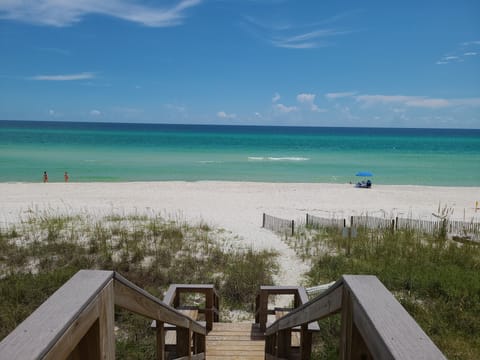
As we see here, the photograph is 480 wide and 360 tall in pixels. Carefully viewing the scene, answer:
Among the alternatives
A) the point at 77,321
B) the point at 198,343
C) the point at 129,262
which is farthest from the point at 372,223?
the point at 77,321

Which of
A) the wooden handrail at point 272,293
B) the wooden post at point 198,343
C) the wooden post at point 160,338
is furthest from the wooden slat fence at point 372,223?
the wooden post at point 160,338

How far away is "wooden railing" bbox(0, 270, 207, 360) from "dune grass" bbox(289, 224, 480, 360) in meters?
3.64

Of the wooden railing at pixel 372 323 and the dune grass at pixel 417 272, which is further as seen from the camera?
the dune grass at pixel 417 272

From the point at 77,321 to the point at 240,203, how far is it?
1934 centimetres

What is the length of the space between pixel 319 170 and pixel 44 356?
1755 inches

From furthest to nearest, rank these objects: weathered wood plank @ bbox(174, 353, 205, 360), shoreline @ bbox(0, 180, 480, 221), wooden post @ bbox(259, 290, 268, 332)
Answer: shoreline @ bbox(0, 180, 480, 221) < wooden post @ bbox(259, 290, 268, 332) < weathered wood plank @ bbox(174, 353, 205, 360)

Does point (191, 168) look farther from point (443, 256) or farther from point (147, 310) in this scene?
point (147, 310)

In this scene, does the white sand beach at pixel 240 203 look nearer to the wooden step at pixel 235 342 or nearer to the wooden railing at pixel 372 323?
the wooden step at pixel 235 342

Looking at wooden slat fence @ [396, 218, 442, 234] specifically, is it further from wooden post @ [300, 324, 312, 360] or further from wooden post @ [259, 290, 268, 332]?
wooden post @ [300, 324, 312, 360]

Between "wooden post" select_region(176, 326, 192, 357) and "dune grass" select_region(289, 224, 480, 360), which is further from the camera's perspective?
"dune grass" select_region(289, 224, 480, 360)

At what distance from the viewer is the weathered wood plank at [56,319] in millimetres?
1065

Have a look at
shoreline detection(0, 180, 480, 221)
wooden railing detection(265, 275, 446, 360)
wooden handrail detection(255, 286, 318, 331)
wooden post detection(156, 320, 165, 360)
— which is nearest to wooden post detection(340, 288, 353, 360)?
wooden railing detection(265, 275, 446, 360)

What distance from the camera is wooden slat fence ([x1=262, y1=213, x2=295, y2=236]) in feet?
40.9

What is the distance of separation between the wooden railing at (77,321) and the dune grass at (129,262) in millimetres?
3456
